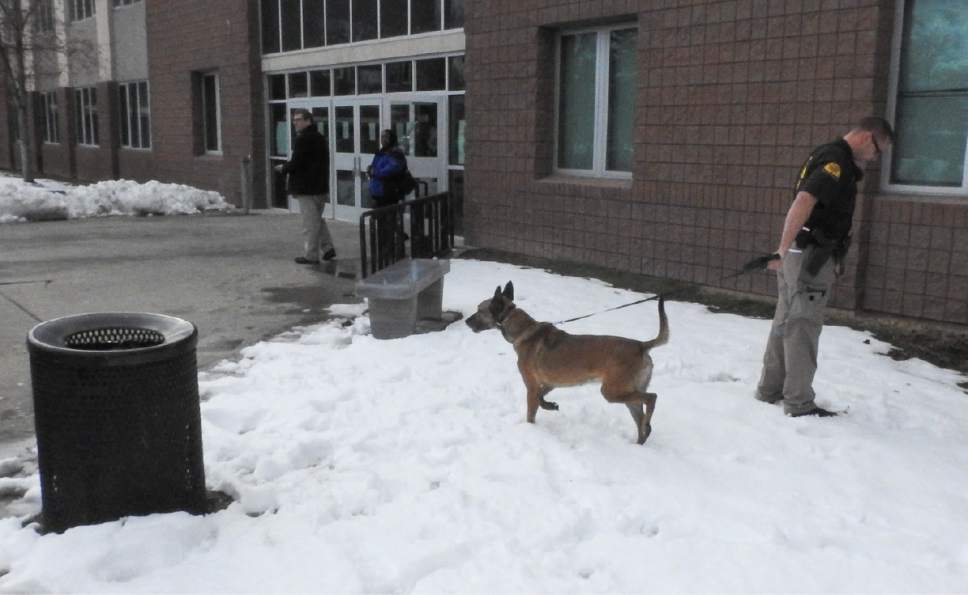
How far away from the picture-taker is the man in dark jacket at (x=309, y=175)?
35.2ft

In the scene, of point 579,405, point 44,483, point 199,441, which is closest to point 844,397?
point 579,405

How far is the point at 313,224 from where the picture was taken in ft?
35.9

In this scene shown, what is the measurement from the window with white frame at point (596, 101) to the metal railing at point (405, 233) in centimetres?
176

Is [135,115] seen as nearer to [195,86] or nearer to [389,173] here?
[195,86]

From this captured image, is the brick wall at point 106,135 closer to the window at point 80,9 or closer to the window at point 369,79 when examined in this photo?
the window at point 80,9

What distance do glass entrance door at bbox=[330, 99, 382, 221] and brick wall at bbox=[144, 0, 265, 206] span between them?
114 inches

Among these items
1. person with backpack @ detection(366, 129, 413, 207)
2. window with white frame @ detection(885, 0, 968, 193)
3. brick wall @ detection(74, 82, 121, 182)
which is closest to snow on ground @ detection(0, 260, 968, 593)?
window with white frame @ detection(885, 0, 968, 193)

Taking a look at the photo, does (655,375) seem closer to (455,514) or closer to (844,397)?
(844,397)

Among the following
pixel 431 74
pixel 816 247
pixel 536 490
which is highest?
pixel 431 74

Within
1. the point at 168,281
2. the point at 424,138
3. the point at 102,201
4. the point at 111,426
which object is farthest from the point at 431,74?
the point at 111,426

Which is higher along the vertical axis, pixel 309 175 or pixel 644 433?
pixel 309 175

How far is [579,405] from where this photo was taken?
5.48 meters

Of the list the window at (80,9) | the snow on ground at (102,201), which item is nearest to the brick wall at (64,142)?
the window at (80,9)

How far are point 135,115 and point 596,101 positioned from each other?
54.7 ft
